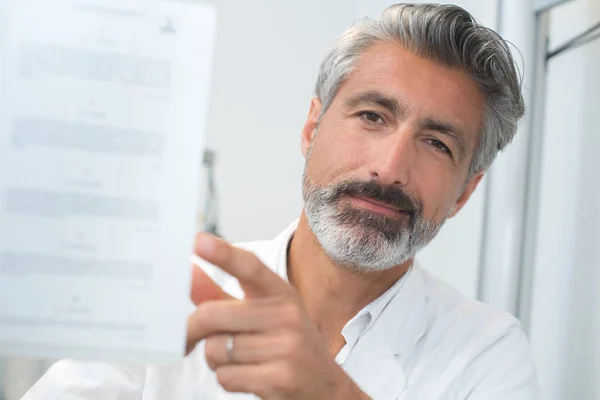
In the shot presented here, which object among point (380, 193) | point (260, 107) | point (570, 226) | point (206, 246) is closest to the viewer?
point (206, 246)

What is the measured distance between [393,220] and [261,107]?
42.9 inches

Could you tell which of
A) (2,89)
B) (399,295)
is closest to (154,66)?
(2,89)

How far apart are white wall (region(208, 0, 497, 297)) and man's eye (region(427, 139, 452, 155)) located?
3.31 ft

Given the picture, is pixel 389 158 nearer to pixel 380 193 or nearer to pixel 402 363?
pixel 380 193

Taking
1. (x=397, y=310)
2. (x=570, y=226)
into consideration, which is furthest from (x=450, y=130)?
(x=570, y=226)

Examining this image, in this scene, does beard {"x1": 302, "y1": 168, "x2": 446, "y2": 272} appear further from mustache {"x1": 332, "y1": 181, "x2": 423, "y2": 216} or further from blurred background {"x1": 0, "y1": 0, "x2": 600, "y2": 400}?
blurred background {"x1": 0, "y1": 0, "x2": 600, "y2": 400}

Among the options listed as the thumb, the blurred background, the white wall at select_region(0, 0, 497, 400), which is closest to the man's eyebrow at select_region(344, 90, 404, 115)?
the blurred background

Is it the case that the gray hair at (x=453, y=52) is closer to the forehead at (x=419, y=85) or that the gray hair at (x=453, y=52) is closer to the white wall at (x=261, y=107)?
the forehead at (x=419, y=85)

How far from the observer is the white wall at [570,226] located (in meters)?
1.16

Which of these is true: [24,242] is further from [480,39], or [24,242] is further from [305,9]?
[305,9]

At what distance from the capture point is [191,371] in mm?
933

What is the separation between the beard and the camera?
0.94m

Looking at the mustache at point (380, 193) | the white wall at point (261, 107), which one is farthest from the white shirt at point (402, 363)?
the white wall at point (261, 107)

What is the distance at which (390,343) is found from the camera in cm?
99
